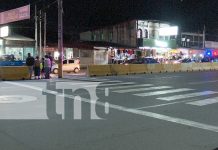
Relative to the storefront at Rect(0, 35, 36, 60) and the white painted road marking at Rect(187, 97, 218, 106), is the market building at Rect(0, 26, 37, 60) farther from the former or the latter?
the white painted road marking at Rect(187, 97, 218, 106)

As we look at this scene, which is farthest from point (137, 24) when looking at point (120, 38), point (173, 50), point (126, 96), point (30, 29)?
point (126, 96)

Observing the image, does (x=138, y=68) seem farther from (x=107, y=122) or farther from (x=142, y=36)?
(x=107, y=122)

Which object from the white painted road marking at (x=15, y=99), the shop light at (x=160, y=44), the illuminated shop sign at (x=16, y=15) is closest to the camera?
the white painted road marking at (x=15, y=99)

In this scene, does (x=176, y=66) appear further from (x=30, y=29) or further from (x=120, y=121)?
(x=120, y=121)

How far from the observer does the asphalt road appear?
23.8ft

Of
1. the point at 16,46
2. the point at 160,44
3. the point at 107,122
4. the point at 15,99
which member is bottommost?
the point at 107,122

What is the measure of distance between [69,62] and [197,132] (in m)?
26.7

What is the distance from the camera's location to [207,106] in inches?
488

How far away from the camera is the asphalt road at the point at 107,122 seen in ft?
23.8

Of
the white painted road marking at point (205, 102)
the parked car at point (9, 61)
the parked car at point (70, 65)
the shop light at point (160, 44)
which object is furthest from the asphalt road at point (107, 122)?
the shop light at point (160, 44)

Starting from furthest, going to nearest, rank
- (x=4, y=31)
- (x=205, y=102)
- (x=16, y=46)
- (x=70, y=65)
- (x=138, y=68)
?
(x=16, y=46) → (x=4, y=31) → (x=70, y=65) → (x=138, y=68) → (x=205, y=102)

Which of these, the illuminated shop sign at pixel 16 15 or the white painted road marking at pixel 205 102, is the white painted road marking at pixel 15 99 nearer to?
the white painted road marking at pixel 205 102

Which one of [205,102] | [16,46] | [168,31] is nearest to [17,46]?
[16,46]

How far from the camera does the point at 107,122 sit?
370 inches
